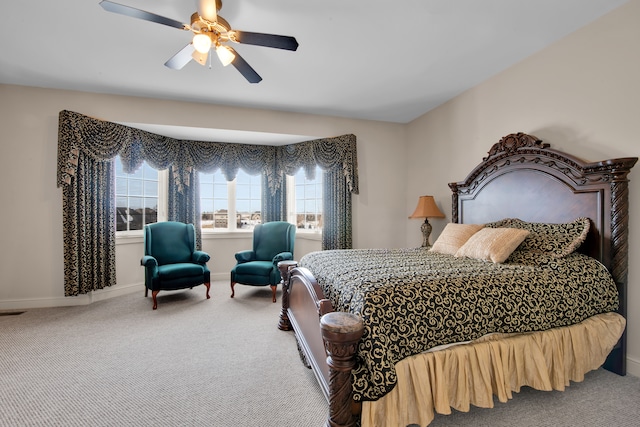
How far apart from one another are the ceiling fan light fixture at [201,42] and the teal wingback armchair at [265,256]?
2.57 meters

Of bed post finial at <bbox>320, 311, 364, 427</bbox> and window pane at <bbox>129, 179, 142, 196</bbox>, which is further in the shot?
window pane at <bbox>129, 179, 142, 196</bbox>

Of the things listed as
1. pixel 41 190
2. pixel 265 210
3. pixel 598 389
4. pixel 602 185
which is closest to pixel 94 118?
pixel 41 190

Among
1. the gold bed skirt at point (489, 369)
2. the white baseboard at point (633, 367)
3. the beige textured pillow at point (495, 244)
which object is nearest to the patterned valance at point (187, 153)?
the beige textured pillow at point (495, 244)

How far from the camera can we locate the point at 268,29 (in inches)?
95.3

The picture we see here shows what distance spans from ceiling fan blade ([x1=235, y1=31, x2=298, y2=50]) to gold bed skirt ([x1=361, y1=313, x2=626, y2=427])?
2089 mm

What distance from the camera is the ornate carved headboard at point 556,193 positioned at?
6.70 feet

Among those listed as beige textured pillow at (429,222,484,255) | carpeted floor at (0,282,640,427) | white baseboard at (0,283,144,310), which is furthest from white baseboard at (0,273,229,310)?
beige textured pillow at (429,222,484,255)

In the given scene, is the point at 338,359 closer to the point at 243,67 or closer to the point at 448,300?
the point at 448,300

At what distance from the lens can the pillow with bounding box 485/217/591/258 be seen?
212 centimetres

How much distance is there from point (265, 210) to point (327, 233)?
1.24m

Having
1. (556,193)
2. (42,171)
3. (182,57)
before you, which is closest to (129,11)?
(182,57)

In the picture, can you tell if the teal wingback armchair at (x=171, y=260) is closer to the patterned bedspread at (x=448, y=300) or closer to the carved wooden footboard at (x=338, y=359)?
the patterned bedspread at (x=448, y=300)

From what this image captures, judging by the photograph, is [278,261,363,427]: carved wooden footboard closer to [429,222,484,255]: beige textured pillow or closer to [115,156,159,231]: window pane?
[429,222,484,255]: beige textured pillow

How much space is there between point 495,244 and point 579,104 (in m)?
1.39
